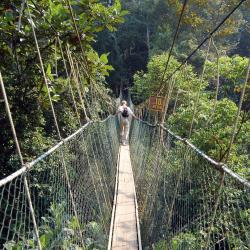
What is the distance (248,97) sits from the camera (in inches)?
208

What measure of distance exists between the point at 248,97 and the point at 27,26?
3.52 metres

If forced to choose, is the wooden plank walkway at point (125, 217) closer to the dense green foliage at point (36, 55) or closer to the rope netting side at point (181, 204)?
the rope netting side at point (181, 204)

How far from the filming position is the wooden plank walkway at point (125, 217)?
2607mm

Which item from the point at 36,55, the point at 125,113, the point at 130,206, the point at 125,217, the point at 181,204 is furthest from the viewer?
the point at 125,113

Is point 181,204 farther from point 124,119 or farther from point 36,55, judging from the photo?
point 124,119

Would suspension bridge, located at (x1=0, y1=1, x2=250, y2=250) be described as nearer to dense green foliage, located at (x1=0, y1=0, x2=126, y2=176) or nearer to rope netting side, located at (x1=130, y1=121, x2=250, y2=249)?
rope netting side, located at (x1=130, y1=121, x2=250, y2=249)

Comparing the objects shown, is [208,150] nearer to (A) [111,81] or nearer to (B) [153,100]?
(B) [153,100]

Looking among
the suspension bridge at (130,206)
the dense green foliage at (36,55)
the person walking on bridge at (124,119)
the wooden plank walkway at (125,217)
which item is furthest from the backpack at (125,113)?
the suspension bridge at (130,206)

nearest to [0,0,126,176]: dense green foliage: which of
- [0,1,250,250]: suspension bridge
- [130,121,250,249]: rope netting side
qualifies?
[0,1,250,250]: suspension bridge

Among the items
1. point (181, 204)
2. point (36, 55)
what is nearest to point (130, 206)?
point (181, 204)

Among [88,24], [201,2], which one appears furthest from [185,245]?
[201,2]

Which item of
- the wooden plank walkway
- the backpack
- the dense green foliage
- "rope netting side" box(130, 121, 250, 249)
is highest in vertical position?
the dense green foliage

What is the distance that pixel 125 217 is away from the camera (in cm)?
311

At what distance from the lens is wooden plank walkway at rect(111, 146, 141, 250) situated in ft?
8.55
